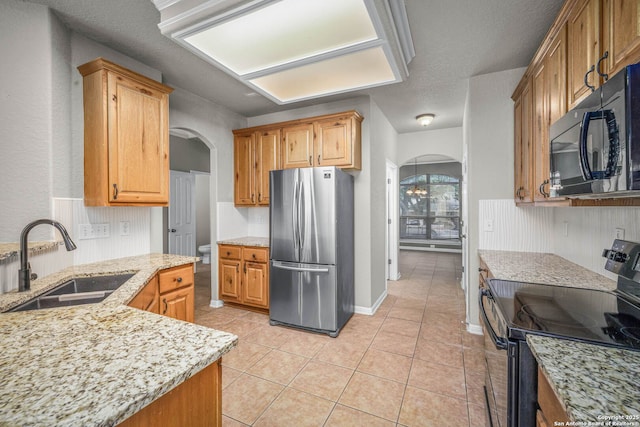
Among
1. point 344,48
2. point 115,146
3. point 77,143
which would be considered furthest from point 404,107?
point 77,143

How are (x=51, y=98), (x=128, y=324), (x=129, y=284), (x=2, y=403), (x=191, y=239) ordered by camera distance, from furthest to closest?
(x=191, y=239) → (x=51, y=98) → (x=129, y=284) → (x=128, y=324) → (x=2, y=403)

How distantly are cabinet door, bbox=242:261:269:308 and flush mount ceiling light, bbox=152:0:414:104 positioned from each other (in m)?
1.99

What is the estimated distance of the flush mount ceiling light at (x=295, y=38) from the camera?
150 centimetres

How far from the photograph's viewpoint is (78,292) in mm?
1607

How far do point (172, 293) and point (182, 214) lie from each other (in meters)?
3.84

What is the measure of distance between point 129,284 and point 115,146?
112cm

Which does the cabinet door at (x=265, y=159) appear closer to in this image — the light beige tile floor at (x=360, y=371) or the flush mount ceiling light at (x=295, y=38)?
the flush mount ceiling light at (x=295, y=38)

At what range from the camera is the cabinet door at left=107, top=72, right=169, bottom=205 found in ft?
6.90

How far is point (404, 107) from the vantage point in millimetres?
3711

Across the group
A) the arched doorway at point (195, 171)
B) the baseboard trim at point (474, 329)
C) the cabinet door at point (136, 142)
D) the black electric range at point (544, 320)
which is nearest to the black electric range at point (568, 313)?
the black electric range at point (544, 320)

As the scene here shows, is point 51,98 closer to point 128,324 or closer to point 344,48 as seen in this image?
point 128,324

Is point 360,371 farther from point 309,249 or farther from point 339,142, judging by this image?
point 339,142

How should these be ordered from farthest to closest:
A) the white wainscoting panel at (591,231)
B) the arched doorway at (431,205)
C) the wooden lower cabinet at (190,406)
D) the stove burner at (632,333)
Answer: the arched doorway at (431,205), the white wainscoting panel at (591,231), the stove burner at (632,333), the wooden lower cabinet at (190,406)

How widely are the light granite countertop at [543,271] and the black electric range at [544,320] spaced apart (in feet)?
0.40
